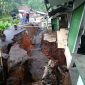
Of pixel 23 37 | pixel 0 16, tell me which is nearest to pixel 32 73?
pixel 23 37

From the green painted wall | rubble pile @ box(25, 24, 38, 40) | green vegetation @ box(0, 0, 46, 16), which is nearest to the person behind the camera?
the green painted wall

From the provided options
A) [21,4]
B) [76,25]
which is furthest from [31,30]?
[21,4]

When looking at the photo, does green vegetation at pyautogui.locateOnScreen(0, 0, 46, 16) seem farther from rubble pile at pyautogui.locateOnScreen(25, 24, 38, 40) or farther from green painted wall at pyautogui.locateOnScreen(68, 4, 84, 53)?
green painted wall at pyautogui.locateOnScreen(68, 4, 84, 53)

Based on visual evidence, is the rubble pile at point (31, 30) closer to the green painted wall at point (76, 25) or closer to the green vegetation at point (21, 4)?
the green painted wall at point (76, 25)

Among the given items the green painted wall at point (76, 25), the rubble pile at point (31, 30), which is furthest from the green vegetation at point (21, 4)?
the green painted wall at point (76, 25)

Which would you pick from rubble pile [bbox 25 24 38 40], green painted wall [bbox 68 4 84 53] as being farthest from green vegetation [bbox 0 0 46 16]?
green painted wall [bbox 68 4 84 53]

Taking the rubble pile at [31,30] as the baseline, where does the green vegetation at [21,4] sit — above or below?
above

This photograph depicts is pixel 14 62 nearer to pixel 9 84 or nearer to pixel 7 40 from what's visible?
pixel 9 84

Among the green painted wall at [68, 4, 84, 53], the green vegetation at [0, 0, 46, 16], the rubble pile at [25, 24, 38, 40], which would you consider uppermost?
the green vegetation at [0, 0, 46, 16]

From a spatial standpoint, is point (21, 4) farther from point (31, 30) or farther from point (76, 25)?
point (76, 25)

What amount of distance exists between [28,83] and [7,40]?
15.8ft

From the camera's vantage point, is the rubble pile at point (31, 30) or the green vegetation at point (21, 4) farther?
the green vegetation at point (21, 4)

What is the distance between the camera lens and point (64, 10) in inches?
333

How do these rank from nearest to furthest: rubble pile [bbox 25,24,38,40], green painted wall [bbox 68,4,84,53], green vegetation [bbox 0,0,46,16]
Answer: green painted wall [bbox 68,4,84,53], rubble pile [bbox 25,24,38,40], green vegetation [bbox 0,0,46,16]
